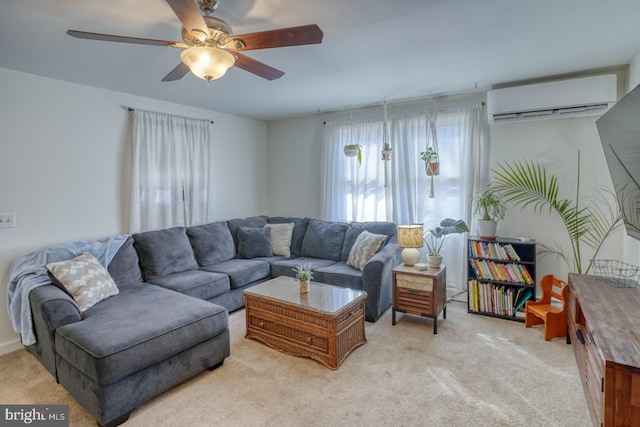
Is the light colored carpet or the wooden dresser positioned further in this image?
the light colored carpet

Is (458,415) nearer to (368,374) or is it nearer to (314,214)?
(368,374)

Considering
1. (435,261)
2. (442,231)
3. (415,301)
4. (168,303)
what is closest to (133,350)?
(168,303)

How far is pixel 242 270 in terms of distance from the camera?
12.2 feet

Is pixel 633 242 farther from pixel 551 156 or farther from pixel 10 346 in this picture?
pixel 10 346

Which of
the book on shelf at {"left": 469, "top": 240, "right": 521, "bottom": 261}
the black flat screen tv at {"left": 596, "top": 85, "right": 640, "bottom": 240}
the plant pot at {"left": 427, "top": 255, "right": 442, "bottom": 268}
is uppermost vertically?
the black flat screen tv at {"left": 596, "top": 85, "right": 640, "bottom": 240}

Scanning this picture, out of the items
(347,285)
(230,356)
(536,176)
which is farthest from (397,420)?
(536,176)

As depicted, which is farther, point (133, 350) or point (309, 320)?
point (309, 320)

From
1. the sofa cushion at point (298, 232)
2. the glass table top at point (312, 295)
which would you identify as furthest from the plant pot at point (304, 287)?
the sofa cushion at point (298, 232)

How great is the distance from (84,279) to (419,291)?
9.23 feet

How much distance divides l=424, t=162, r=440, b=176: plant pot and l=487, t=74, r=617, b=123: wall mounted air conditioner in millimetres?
729

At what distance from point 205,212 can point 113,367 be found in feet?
8.77

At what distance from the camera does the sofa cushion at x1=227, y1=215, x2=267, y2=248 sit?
442 centimetres

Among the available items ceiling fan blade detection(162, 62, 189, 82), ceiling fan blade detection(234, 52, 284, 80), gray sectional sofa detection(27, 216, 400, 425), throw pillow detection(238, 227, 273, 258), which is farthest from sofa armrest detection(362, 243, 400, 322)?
ceiling fan blade detection(162, 62, 189, 82)

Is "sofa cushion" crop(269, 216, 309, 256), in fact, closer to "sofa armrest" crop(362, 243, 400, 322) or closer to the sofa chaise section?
"sofa armrest" crop(362, 243, 400, 322)
